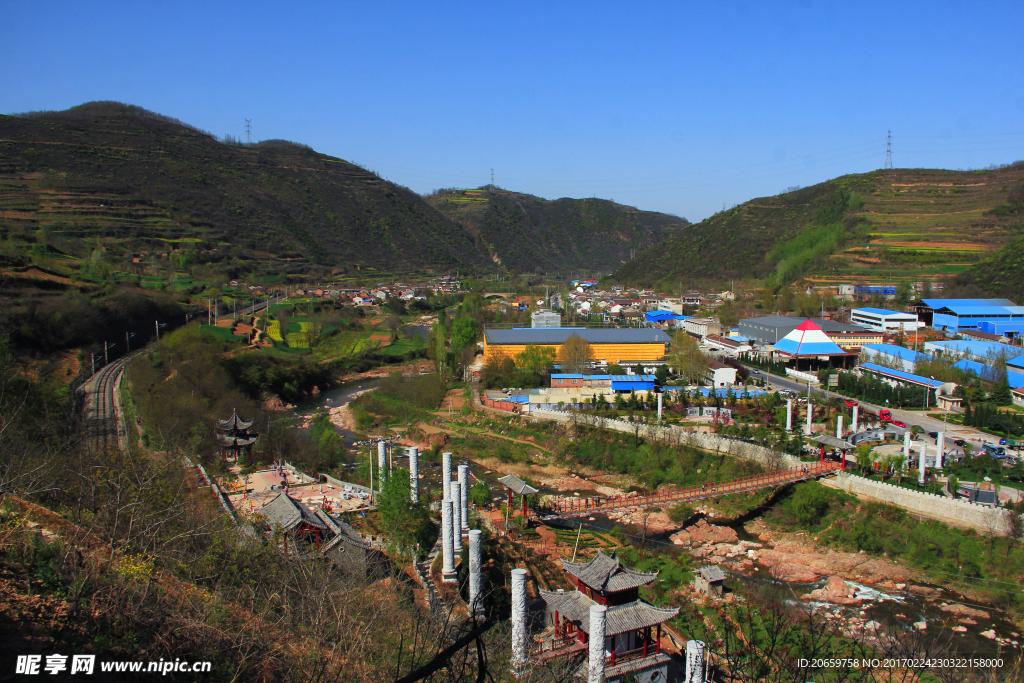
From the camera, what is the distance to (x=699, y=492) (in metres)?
13.9

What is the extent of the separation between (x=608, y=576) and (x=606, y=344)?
740 inches

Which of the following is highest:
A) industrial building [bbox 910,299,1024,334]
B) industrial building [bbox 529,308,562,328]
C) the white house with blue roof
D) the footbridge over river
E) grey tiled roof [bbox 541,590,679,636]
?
industrial building [bbox 910,299,1024,334]

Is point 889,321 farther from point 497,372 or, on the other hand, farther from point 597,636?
point 597,636

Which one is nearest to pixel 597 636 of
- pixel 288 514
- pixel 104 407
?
pixel 288 514

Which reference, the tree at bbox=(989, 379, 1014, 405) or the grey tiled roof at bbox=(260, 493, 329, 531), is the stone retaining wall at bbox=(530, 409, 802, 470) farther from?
the grey tiled roof at bbox=(260, 493, 329, 531)

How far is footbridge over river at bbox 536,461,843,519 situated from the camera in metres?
13.0

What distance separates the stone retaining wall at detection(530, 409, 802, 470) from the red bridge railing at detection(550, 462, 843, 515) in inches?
22.2

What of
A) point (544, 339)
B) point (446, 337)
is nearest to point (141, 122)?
point (446, 337)

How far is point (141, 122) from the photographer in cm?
6166

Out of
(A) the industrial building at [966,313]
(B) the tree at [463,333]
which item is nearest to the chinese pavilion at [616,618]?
(B) the tree at [463,333]

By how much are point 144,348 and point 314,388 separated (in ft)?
21.8

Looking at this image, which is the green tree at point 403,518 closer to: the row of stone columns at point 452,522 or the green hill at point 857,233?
the row of stone columns at point 452,522

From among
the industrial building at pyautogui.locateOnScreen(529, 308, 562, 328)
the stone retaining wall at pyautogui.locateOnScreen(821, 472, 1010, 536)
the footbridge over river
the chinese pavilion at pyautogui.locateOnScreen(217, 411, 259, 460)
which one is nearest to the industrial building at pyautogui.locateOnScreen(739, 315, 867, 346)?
the industrial building at pyautogui.locateOnScreen(529, 308, 562, 328)

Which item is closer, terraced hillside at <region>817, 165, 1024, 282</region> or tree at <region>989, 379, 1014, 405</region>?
tree at <region>989, 379, 1014, 405</region>
